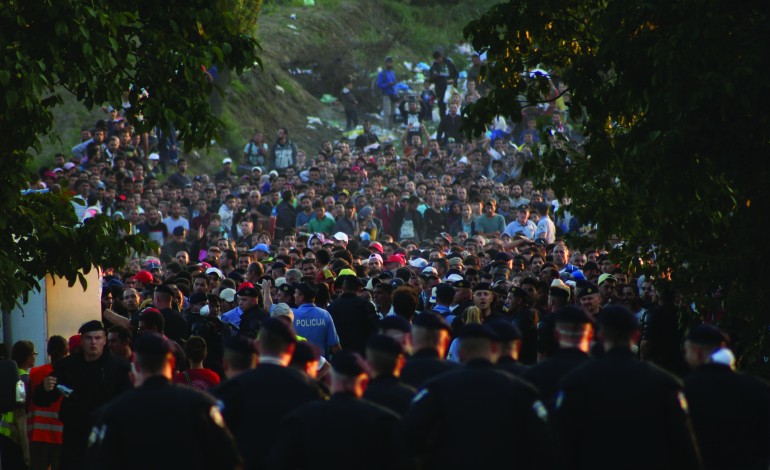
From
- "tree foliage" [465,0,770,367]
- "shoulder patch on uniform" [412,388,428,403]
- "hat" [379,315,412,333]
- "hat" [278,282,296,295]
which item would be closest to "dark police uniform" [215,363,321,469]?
"shoulder patch on uniform" [412,388,428,403]

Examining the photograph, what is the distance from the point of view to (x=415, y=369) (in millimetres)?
8758

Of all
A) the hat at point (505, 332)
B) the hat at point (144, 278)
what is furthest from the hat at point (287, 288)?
the hat at point (505, 332)

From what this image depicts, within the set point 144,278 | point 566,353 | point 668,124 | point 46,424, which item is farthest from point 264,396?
point 144,278

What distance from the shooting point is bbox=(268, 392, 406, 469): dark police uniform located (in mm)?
7590

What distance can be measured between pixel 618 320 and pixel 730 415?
3.19ft

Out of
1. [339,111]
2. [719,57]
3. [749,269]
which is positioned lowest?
[339,111]

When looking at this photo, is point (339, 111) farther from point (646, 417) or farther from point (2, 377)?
point (646, 417)

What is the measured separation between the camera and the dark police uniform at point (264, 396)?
843 centimetres

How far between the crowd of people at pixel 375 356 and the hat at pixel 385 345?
0.01m

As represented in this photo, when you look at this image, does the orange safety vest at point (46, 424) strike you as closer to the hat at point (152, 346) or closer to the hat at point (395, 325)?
the hat at point (395, 325)

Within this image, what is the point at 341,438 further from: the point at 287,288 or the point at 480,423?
the point at 287,288

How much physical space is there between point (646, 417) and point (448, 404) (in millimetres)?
1148

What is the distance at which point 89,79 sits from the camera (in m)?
12.7

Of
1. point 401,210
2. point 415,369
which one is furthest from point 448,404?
point 401,210
